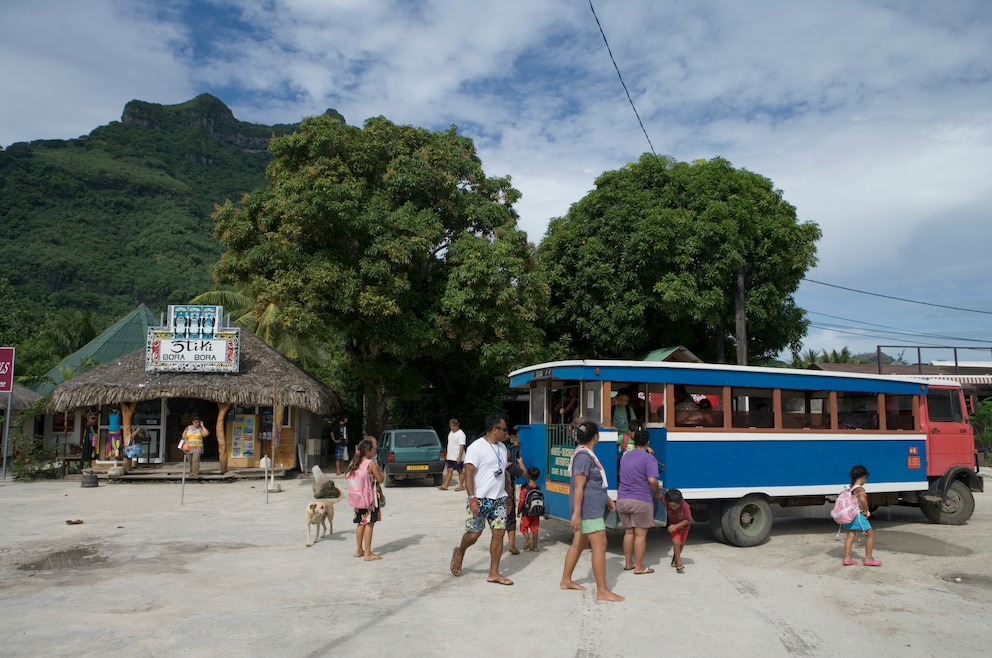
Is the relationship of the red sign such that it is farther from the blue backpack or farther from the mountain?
the mountain

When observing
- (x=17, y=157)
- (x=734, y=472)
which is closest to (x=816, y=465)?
(x=734, y=472)

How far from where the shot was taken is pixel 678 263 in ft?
76.4

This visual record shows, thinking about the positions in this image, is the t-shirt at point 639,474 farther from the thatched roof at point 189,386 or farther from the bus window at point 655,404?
the thatched roof at point 189,386

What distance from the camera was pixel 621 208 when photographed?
2545cm

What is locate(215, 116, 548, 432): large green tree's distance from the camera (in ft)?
67.3

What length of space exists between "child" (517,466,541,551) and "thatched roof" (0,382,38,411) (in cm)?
2308

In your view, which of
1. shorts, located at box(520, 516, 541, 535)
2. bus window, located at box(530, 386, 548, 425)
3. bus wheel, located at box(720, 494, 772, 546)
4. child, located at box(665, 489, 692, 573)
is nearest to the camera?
child, located at box(665, 489, 692, 573)

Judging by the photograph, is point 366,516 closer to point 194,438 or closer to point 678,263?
point 194,438

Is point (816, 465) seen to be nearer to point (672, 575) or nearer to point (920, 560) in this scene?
point (920, 560)

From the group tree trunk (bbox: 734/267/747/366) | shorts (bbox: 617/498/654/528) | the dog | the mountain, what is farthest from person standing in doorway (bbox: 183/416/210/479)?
the mountain

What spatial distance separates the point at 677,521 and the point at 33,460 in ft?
63.3

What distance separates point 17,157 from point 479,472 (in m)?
97.7

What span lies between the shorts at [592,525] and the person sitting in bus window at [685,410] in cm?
311

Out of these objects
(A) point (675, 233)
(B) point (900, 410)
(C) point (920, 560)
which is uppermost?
(A) point (675, 233)
